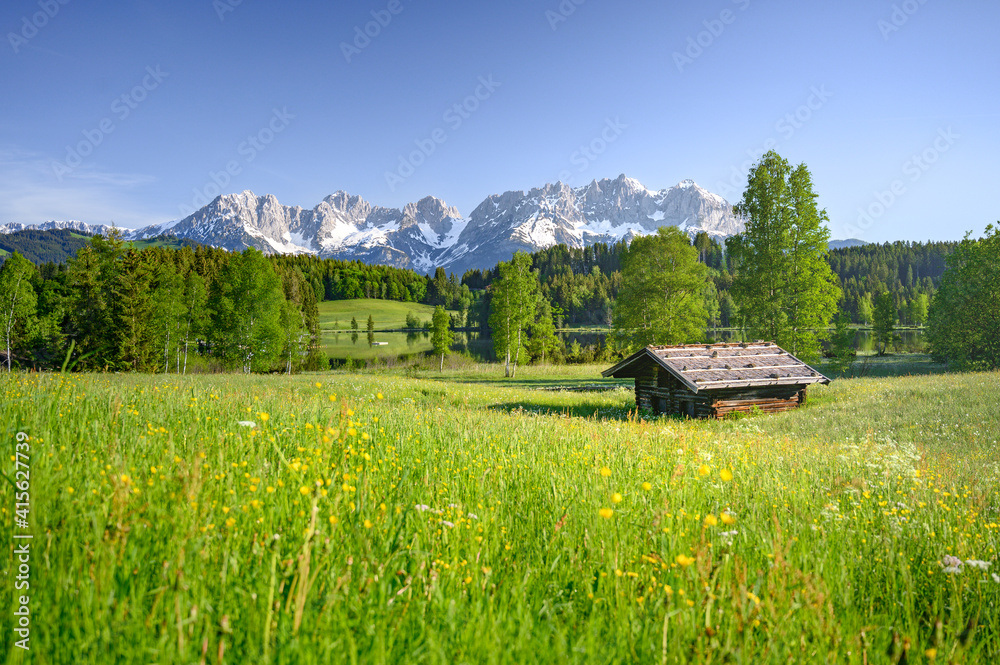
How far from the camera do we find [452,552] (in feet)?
9.87

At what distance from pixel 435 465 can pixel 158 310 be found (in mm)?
49586

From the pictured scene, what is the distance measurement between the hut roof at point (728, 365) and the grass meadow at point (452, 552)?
12.3 m

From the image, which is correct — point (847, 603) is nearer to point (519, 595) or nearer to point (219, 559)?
point (519, 595)

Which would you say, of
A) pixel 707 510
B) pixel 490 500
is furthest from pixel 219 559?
pixel 707 510

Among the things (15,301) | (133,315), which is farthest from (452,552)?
(15,301)

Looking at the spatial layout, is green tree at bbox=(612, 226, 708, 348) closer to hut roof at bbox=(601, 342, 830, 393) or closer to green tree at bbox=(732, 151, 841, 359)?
green tree at bbox=(732, 151, 841, 359)

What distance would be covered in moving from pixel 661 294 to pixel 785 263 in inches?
314

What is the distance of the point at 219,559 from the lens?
2.53 m

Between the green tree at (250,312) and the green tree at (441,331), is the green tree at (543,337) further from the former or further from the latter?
the green tree at (250,312)

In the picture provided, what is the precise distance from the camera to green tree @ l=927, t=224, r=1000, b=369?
37.6 m

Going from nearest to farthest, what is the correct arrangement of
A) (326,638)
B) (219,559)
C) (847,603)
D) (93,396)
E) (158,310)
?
(326,638)
(219,559)
(847,603)
(93,396)
(158,310)

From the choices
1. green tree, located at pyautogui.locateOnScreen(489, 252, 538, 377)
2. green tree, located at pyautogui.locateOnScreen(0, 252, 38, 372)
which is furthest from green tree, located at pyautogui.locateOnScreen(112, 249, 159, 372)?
green tree, located at pyautogui.locateOnScreen(489, 252, 538, 377)

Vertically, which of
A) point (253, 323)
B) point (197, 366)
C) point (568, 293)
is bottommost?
point (197, 366)

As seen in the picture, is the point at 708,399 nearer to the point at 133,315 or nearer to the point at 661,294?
the point at 661,294
